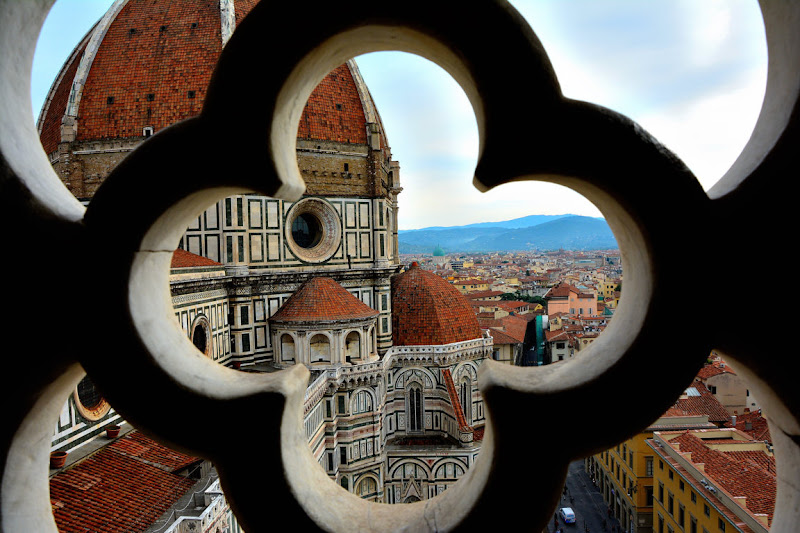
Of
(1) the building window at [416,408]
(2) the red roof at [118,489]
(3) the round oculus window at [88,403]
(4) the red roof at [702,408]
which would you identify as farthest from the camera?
(4) the red roof at [702,408]

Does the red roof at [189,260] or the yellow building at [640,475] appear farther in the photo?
the yellow building at [640,475]

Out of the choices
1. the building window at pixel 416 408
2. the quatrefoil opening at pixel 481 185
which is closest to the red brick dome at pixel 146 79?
the building window at pixel 416 408

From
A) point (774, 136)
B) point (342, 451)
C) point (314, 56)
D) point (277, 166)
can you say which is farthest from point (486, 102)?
point (342, 451)

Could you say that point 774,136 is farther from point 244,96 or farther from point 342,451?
point 342,451

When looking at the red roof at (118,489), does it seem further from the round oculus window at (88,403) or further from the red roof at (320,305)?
the red roof at (320,305)

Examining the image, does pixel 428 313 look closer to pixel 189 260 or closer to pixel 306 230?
pixel 306 230

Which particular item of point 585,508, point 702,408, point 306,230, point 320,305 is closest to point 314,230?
point 306,230

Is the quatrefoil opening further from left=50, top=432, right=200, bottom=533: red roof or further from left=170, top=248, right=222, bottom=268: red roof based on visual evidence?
left=170, top=248, right=222, bottom=268: red roof
